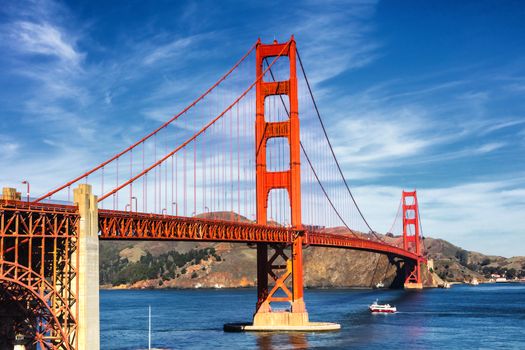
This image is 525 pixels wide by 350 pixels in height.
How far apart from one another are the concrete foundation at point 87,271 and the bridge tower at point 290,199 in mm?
32441

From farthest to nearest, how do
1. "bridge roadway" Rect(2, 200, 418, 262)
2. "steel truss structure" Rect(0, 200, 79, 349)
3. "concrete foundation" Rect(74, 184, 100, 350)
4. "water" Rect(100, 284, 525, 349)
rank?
"water" Rect(100, 284, 525, 349)
"bridge roadway" Rect(2, 200, 418, 262)
"concrete foundation" Rect(74, 184, 100, 350)
"steel truss structure" Rect(0, 200, 79, 349)

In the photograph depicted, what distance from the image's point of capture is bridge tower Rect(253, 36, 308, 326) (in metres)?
76.7

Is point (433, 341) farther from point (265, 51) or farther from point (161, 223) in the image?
point (265, 51)

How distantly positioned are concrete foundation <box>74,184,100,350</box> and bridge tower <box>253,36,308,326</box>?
3244cm

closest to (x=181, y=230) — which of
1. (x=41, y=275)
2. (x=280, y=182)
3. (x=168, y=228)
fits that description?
(x=168, y=228)

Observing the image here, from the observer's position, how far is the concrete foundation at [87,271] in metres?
44.2

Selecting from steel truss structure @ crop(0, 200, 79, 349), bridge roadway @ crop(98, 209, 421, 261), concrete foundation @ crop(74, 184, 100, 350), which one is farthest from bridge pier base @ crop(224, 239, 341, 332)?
steel truss structure @ crop(0, 200, 79, 349)

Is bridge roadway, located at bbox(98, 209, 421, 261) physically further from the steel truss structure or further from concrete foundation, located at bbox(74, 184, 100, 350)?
the steel truss structure

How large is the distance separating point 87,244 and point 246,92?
1655 inches

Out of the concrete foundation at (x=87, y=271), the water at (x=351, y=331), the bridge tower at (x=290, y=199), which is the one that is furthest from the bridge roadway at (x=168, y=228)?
→ the water at (x=351, y=331)

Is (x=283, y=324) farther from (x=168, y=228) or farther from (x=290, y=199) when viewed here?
(x=168, y=228)

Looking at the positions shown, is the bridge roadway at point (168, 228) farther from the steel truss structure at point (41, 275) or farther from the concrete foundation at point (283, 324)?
the concrete foundation at point (283, 324)

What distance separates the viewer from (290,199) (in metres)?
78.6

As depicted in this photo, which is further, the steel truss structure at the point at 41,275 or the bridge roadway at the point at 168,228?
the bridge roadway at the point at 168,228
